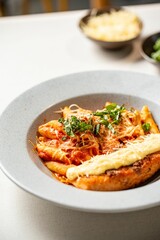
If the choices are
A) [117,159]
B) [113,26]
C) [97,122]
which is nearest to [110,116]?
[97,122]

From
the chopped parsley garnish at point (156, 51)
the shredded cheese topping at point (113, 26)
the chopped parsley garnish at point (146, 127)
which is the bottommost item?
the chopped parsley garnish at point (146, 127)

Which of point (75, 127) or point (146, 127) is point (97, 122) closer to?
point (75, 127)

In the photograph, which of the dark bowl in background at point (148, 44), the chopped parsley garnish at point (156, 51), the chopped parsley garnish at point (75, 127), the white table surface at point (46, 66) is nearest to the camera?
the white table surface at point (46, 66)

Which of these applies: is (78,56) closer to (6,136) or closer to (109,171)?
(6,136)

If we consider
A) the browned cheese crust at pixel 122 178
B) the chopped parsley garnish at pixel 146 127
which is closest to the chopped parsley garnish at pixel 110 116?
the chopped parsley garnish at pixel 146 127

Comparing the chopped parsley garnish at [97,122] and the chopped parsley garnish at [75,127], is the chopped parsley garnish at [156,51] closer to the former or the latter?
the chopped parsley garnish at [97,122]

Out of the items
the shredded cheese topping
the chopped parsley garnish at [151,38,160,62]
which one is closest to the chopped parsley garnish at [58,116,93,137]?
the chopped parsley garnish at [151,38,160,62]

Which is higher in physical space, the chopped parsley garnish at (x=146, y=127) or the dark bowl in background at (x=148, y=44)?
the dark bowl in background at (x=148, y=44)
